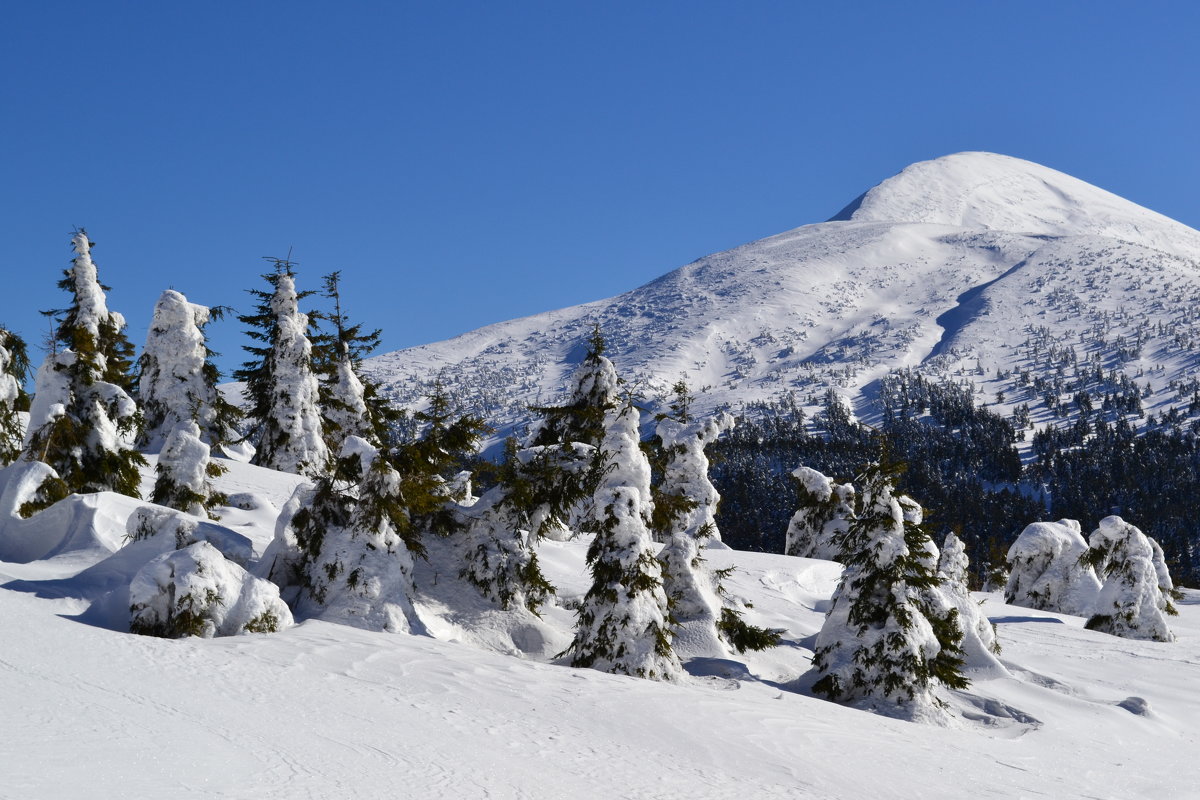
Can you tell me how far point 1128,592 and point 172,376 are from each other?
4058 cm

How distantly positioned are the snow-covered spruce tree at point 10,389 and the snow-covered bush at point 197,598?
15505 millimetres

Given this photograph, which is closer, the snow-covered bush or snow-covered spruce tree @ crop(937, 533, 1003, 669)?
the snow-covered bush

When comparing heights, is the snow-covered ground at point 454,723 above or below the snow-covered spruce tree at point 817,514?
below

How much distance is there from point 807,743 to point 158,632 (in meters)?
10.4

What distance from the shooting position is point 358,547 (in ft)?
58.4

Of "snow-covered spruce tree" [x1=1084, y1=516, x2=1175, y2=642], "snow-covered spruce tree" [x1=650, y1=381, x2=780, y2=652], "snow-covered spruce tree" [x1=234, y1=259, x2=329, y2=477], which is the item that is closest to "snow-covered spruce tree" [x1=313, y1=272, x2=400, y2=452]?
"snow-covered spruce tree" [x1=234, y1=259, x2=329, y2=477]

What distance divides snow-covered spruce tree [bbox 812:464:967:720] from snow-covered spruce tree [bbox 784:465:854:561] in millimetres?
23314

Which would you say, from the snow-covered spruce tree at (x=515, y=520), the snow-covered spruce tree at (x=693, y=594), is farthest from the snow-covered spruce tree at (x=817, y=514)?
the snow-covered spruce tree at (x=515, y=520)

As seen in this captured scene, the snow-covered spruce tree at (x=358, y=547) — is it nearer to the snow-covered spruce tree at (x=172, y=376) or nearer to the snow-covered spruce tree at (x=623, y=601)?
the snow-covered spruce tree at (x=623, y=601)

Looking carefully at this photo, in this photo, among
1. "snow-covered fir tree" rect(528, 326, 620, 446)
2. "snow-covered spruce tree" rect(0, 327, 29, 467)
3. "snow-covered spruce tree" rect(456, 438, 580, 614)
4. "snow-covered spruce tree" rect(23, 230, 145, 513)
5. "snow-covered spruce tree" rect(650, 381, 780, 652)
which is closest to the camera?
"snow-covered spruce tree" rect(456, 438, 580, 614)

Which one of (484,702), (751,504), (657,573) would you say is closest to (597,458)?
(657,573)

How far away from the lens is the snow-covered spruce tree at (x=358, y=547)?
685 inches

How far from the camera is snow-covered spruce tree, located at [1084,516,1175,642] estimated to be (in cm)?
3922

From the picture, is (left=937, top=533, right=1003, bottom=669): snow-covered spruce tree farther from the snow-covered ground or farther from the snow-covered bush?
the snow-covered bush
